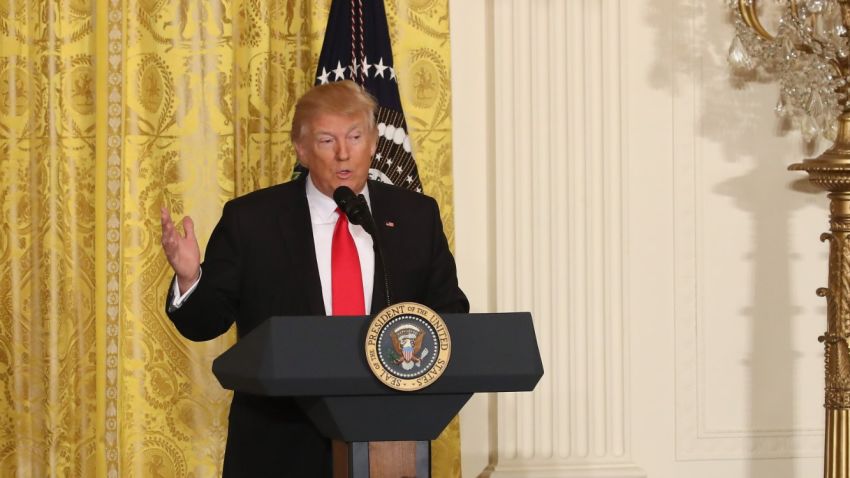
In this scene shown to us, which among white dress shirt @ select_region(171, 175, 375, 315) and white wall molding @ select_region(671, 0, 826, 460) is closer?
white dress shirt @ select_region(171, 175, 375, 315)

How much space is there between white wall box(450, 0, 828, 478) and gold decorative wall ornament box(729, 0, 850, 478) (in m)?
0.48

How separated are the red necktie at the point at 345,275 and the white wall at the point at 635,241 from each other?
1.46m

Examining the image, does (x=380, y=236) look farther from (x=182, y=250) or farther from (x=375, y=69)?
(x=375, y=69)

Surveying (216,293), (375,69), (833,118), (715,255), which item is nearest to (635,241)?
(715,255)

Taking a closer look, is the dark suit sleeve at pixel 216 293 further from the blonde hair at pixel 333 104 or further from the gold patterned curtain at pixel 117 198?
the gold patterned curtain at pixel 117 198

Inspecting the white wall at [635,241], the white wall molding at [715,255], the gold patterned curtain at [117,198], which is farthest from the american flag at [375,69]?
the white wall molding at [715,255]

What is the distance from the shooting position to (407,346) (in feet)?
6.93

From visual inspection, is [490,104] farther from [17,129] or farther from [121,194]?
[17,129]

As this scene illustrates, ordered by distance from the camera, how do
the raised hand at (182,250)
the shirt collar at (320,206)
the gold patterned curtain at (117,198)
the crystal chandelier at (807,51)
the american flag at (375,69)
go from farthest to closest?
the gold patterned curtain at (117,198) < the american flag at (375,69) < the crystal chandelier at (807,51) < the shirt collar at (320,206) < the raised hand at (182,250)

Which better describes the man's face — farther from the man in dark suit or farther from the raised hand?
the raised hand

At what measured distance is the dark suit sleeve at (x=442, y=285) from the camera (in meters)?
2.87

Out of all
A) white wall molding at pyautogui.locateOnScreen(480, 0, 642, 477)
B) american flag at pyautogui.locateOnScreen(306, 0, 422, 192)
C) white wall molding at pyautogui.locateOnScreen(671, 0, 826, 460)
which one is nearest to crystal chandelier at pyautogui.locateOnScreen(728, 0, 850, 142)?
white wall molding at pyautogui.locateOnScreen(671, 0, 826, 460)

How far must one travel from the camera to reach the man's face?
2861mm

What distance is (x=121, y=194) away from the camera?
4059mm
